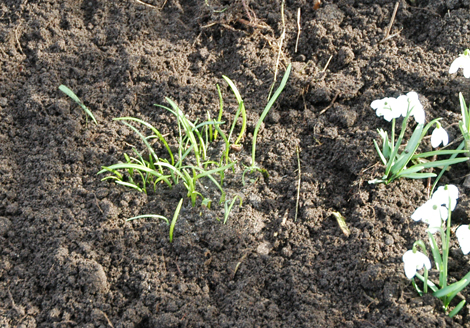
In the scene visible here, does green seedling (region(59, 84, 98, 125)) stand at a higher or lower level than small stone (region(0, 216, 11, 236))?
higher

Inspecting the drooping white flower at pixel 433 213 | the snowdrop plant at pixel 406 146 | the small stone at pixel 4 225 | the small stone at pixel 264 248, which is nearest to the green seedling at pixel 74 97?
the small stone at pixel 4 225

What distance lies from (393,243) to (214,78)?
1535 millimetres

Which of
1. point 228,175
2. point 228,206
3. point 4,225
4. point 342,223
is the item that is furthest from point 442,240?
point 4,225

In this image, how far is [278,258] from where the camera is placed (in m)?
2.38

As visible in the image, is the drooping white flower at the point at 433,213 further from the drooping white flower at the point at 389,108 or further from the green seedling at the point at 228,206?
the green seedling at the point at 228,206

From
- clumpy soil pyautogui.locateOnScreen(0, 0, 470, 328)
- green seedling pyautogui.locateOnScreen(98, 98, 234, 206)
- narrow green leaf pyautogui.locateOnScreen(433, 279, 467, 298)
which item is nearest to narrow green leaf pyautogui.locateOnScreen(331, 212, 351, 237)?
clumpy soil pyautogui.locateOnScreen(0, 0, 470, 328)

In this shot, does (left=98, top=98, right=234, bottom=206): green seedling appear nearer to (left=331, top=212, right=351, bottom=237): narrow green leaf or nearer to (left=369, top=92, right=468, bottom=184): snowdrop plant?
(left=331, top=212, right=351, bottom=237): narrow green leaf

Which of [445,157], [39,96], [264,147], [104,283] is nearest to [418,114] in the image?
[445,157]

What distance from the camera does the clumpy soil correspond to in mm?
2262

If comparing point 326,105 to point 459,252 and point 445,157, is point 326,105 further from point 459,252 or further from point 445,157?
point 459,252

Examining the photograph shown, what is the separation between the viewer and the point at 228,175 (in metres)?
2.75

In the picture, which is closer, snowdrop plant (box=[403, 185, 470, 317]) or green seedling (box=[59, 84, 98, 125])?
snowdrop plant (box=[403, 185, 470, 317])

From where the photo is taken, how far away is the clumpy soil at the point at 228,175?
2262 mm

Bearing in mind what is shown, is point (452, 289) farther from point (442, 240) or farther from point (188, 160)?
point (188, 160)
